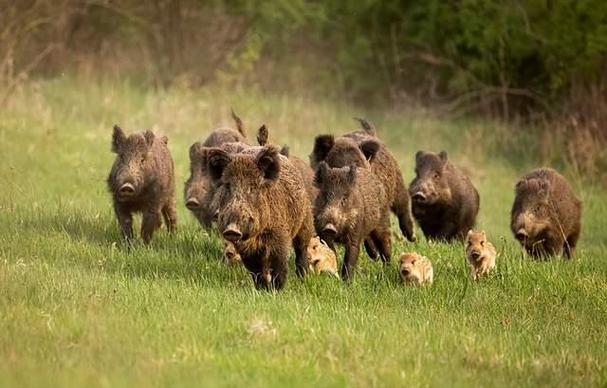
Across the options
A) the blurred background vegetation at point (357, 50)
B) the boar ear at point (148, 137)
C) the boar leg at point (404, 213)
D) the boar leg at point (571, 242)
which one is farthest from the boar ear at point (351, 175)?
the blurred background vegetation at point (357, 50)

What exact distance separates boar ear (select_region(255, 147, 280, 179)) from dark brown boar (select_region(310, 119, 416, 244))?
7.53 ft

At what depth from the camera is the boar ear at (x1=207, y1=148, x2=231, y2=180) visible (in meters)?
9.55

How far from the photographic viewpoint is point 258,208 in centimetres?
948

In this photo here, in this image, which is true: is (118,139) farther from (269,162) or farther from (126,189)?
(269,162)

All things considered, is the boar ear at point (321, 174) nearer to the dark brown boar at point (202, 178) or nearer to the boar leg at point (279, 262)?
the dark brown boar at point (202, 178)

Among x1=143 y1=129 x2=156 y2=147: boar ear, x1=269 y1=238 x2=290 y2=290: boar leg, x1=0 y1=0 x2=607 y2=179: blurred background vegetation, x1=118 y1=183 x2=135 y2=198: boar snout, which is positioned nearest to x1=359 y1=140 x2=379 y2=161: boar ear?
x1=143 y1=129 x2=156 y2=147: boar ear

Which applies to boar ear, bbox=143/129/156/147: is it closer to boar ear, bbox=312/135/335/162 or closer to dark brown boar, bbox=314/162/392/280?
boar ear, bbox=312/135/335/162

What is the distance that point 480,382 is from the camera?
7.47m

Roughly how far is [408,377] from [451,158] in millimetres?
16133

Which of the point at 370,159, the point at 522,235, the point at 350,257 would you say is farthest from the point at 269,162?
the point at 522,235

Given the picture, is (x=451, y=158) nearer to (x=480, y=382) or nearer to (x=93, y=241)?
(x=93, y=241)

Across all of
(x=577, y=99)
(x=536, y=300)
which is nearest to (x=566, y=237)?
(x=536, y=300)

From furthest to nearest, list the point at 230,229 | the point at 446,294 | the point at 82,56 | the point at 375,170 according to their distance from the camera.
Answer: the point at 82,56
the point at 375,170
the point at 446,294
the point at 230,229

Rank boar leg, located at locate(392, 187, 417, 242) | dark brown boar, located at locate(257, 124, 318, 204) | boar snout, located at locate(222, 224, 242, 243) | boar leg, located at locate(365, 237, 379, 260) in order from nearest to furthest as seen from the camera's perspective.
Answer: boar snout, located at locate(222, 224, 242, 243), dark brown boar, located at locate(257, 124, 318, 204), boar leg, located at locate(365, 237, 379, 260), boar leg, located at locate(392, 187, 417, 242)
